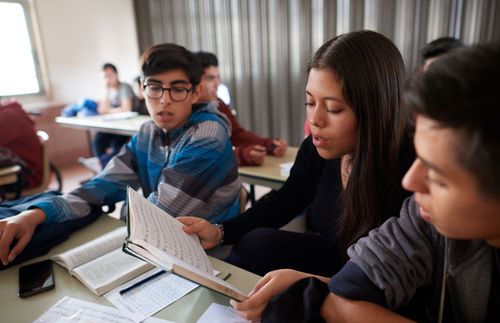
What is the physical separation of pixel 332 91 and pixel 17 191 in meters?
2.42

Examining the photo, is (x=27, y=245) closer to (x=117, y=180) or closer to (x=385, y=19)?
(x=117, y=180)

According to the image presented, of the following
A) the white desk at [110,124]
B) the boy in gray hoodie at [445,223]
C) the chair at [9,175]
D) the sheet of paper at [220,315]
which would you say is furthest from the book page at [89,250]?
the white desk at [110,124]

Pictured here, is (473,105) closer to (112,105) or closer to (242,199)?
(242,199)

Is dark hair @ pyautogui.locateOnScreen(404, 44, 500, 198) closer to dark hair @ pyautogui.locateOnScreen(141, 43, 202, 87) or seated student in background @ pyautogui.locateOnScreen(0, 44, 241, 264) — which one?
seated student in background @ pyautogui.locateOnScreen(0, 44, 241, 264)

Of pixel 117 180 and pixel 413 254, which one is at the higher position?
pixel 413 254

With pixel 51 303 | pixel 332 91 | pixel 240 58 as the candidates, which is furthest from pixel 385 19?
pixel 51 303

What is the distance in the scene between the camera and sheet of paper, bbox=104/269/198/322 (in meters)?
0.81

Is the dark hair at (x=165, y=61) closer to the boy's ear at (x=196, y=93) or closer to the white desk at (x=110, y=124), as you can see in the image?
the boy's ear at (x=196, y=93)

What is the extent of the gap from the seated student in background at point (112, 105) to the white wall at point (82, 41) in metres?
0.47

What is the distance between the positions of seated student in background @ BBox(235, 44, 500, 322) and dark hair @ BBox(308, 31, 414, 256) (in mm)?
232

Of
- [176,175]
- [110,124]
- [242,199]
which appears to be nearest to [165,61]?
[176,175]

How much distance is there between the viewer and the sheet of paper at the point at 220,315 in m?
0.77

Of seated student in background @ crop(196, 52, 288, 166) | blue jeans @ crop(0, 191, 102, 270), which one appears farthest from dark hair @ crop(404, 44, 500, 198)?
seated student in background @ crop(196, 52, 288, 166)

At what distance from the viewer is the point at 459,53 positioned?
0.50 m
